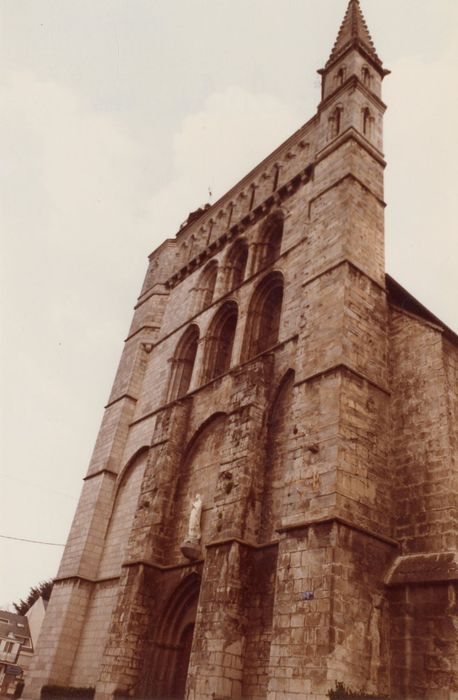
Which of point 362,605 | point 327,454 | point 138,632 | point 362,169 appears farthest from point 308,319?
point 138,632

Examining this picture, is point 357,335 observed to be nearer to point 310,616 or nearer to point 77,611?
point 310,616

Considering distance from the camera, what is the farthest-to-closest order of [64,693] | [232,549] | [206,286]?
[206,286]
[64,693]
[232,549]

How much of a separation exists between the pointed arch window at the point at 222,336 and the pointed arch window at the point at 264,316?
1199mm

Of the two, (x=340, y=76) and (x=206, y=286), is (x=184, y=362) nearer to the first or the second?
(x=206, y=286)

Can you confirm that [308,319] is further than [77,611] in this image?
No

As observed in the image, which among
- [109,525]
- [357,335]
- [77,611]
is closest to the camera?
[357,335]

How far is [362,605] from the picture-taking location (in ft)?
27.9

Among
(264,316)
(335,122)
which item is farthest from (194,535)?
(335,122)

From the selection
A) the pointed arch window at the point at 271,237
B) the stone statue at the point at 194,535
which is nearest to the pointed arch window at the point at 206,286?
the pointed arch window at the point at 271,237

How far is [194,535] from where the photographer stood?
40.9 feet

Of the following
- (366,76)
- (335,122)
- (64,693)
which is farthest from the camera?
(366,76)

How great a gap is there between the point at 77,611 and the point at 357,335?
1083 centimetres

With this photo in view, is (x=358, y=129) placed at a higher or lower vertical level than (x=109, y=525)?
higher

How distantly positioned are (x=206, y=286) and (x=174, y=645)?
10.9m
